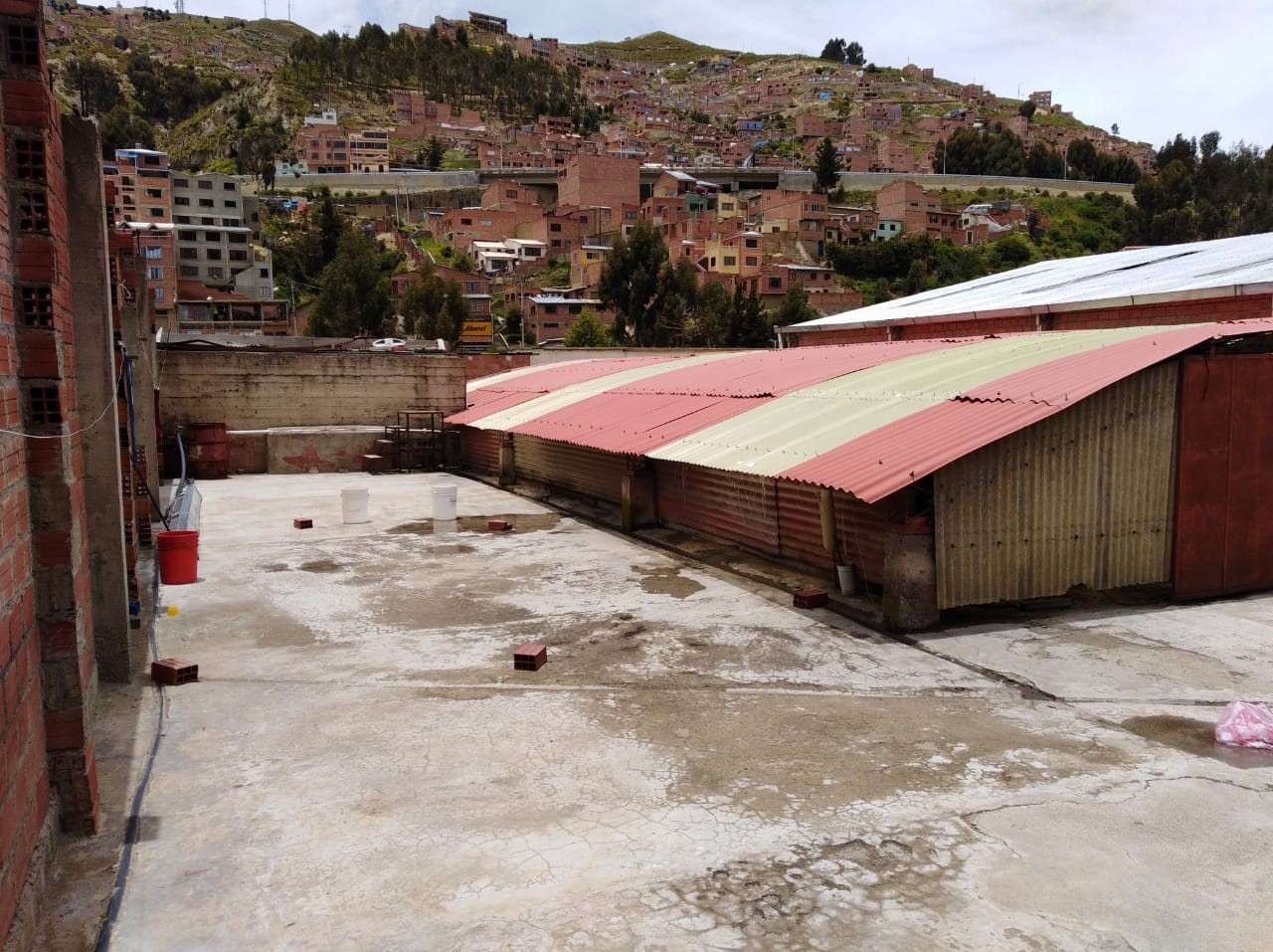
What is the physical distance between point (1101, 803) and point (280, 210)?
110 m

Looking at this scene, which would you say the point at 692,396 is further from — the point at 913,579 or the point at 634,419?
the point at 913,579

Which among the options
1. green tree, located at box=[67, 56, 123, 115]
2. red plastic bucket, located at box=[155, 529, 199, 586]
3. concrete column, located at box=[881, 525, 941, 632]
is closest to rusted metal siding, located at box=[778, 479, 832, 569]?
concrete column, located at box=[881, 525, 941, 632]

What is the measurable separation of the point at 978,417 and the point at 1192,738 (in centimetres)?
358

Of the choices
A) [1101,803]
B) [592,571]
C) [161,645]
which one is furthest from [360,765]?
[592,571]

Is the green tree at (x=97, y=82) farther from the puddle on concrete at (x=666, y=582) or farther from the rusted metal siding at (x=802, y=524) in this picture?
the rusted metal siding at (x=802, y=524)

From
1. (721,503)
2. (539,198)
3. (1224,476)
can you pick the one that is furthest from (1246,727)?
(539,198)

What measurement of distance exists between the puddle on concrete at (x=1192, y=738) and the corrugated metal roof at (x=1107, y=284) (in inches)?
383

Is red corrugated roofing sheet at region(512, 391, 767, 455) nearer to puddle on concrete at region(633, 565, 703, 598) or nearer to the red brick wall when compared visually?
puddle on concrete at region(633, 565, 703, 598)

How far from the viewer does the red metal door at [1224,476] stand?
9.20m

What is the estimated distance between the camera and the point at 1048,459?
28.5 feet

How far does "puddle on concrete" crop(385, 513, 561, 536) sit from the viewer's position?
1431cm

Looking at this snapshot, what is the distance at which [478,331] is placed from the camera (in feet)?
206

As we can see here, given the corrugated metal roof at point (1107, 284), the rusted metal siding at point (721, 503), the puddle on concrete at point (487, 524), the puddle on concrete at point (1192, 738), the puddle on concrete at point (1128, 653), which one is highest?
the corrugated metal roof at point (1107, 284)

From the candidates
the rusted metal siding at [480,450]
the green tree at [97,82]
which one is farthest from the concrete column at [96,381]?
the green tree at [97,82]
